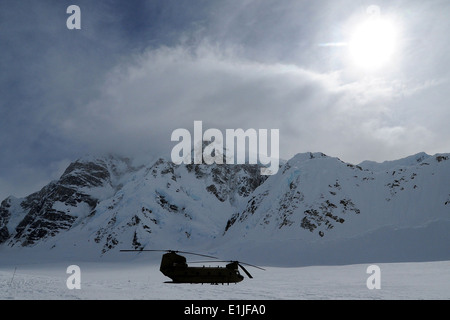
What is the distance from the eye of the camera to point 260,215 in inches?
4124

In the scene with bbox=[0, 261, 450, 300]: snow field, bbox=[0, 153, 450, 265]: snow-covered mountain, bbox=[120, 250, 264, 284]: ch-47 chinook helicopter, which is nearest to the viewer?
bbox=[0, 261, 450, 300]: snow field

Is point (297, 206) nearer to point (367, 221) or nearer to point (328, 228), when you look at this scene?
point (328, 228)

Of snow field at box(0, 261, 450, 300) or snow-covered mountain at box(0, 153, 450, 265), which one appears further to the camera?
snow-covered mountain at box(0, 153, 450, 265)

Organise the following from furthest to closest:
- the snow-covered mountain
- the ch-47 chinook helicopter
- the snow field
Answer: the snow-covered mountain < the ch-47 chinook helicopter < the snow field

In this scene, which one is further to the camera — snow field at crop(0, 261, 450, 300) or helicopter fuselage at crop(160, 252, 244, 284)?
helicopter fuselage at crop(160, 252, 244, 284)

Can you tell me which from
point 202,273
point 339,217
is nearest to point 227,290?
point 202,273

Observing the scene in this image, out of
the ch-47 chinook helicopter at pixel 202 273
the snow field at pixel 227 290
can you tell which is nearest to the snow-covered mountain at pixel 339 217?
the snow field at pixel 227 290

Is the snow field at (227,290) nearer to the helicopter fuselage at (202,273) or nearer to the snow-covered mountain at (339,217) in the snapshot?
the helicopter fuselage at (202,273)

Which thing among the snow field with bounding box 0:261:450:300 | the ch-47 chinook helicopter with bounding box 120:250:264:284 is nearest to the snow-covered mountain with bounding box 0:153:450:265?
the snow field with bounding box 0:261:450:300

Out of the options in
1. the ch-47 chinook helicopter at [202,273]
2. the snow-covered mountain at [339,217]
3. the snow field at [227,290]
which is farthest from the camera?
the snow-covered mountain at [339,217]

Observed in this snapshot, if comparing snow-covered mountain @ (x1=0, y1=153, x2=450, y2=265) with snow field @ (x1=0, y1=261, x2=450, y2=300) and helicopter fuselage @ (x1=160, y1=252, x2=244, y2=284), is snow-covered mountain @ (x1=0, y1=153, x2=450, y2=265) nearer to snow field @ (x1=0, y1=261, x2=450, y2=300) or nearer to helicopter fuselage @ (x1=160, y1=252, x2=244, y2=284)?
snow field @ (x1=0, y1=261, x2=450, y2=300)

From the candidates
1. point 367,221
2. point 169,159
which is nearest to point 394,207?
point 367,221

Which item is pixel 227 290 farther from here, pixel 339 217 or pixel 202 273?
pixel 339 217

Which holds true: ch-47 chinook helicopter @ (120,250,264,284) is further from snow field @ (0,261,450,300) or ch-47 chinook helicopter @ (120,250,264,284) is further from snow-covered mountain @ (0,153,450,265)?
snow-covered mountain @ (0,153,450,265)
